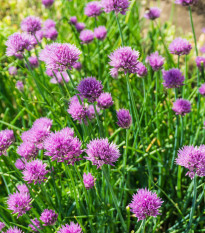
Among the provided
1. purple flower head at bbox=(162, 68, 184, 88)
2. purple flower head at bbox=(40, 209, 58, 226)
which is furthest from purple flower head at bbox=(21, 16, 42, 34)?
purple flower head at bbox=(40, 209, 58, 226)

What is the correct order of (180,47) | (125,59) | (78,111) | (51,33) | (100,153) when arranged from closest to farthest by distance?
(100,153)
(125,59)
(78,111)
(180,47)
(51,33)

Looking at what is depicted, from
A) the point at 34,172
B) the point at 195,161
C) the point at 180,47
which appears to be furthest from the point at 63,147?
the point at 180,47

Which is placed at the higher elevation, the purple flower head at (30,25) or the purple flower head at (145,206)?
the purple flower head at (30,25)

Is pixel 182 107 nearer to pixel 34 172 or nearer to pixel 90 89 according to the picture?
pixel 90 89

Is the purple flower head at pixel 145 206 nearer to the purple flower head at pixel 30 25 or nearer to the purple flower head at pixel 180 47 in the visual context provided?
the purple flower head at pixel 180 47

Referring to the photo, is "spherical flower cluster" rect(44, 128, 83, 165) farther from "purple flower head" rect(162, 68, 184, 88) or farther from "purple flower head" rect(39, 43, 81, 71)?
"purple flower head" rect(162, 68, 184, 88)

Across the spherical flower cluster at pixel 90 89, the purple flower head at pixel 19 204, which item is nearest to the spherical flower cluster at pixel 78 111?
the spherical flower cluster at pixel 90 89

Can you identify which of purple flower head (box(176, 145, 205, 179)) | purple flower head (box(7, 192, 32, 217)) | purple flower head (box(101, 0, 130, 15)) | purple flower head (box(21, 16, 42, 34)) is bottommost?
purple flower head (box(7, 192, 32, 217))

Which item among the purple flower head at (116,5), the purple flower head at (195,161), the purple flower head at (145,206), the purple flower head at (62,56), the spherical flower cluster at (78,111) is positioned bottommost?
the purple flower head at (145,206)

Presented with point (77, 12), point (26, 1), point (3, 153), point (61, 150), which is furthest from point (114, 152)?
point (26, 1)

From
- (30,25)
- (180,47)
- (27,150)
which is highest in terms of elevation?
(30,25)

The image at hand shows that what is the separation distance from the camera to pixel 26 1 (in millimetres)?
4656

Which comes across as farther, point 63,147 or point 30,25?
point 30,25

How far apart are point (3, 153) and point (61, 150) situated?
0.41 metres
